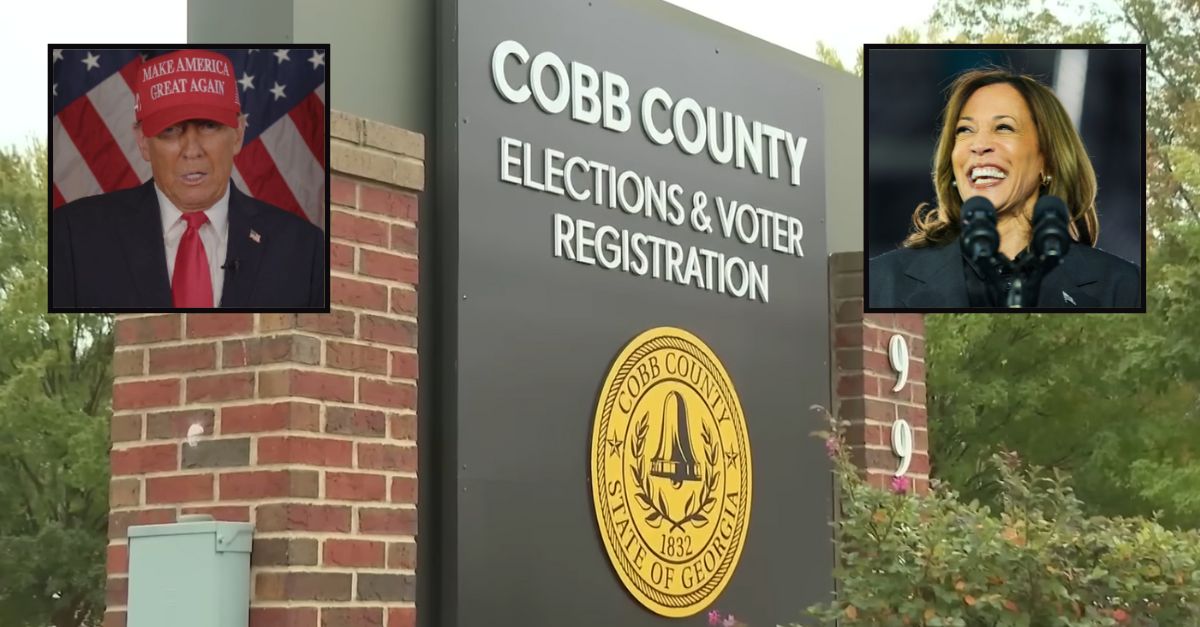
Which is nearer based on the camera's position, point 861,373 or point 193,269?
point 193,269

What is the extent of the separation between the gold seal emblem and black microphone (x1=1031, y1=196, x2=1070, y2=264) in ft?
4.94

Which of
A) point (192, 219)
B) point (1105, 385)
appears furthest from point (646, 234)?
point (1105, 385)

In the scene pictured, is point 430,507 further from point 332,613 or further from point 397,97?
point 397,97

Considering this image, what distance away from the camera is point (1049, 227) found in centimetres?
756

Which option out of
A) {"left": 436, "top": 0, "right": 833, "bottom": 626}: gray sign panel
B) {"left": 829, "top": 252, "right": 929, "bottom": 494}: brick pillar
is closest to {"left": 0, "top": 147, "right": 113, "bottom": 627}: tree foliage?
{"left": 829, "top": 252, "right": 929, "bottom": 494}: brick pillar

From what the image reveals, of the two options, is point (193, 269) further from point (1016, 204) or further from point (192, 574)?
point (1016, 204)

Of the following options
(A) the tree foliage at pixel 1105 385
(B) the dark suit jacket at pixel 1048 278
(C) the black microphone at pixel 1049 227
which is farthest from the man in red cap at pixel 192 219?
(A) the tree foliage at pixel 1105 385

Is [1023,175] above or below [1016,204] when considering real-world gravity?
above

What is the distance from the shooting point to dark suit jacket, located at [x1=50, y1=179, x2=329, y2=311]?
570 centimetres

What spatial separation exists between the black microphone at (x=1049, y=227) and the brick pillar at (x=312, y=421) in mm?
2926

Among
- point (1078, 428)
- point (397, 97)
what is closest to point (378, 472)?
point (397, 97)

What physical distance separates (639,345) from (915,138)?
1.79 metres

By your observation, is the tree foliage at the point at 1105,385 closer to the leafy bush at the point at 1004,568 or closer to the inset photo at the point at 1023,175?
the inset photo at the point at 1023,175

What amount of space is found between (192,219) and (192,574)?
1.20m
